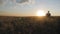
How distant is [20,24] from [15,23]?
9cm

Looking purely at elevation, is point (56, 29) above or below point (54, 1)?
below

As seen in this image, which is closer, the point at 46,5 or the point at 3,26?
the point at 3,26

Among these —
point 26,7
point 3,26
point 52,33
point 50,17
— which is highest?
point 26,7

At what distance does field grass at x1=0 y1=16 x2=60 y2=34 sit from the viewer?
2184 millimetres

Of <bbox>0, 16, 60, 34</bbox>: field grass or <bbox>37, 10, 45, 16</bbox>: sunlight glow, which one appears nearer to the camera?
<bbox>0, 16, 60, 34</bbox>: field grass

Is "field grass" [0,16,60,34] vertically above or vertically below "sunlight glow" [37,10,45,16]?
below

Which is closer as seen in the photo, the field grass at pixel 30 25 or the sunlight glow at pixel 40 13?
the field grass at pixel 30 25

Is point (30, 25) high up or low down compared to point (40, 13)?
down

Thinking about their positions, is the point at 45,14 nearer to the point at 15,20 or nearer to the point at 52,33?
the point at 52,33

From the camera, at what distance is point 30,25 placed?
7.25 ft

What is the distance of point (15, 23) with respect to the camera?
220 cm

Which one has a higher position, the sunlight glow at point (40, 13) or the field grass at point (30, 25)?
the sunlight glow at point (40, 13)

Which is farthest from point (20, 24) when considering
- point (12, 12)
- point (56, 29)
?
point (56, 29)

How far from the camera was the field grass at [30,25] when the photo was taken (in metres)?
2.18
